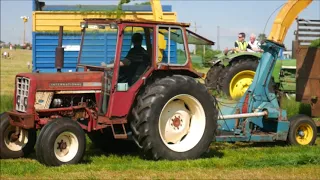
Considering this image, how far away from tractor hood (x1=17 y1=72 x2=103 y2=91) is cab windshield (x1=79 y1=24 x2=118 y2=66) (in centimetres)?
31

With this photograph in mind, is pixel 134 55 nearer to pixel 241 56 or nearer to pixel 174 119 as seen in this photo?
pixel 174 119

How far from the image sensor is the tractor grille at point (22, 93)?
28.3 feet

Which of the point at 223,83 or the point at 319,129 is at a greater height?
the point at 223,83

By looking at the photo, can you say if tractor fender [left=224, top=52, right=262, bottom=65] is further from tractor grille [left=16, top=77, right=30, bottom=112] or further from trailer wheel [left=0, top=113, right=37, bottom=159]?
tractor grille [left=16, top=77, right=30, bottom=112]

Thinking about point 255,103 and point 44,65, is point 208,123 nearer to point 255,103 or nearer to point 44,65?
point 255,103

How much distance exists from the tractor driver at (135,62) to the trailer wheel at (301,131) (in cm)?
Answer: 332

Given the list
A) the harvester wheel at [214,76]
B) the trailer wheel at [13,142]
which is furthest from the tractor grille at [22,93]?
the harvester wheel at [214,76]

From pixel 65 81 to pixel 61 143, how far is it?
101 centimetres

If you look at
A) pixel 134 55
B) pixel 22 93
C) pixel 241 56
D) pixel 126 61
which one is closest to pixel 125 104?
pixel 126 61

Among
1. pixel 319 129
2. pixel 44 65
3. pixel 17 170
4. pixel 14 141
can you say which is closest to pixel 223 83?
pixel 319 129

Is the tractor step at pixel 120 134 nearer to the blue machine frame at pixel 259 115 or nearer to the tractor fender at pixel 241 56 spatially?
the blue machine frame at pixel 259 115

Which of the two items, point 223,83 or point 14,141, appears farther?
point 223,83

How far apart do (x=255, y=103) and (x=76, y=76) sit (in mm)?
3452

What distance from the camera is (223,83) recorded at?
13.8 meters
